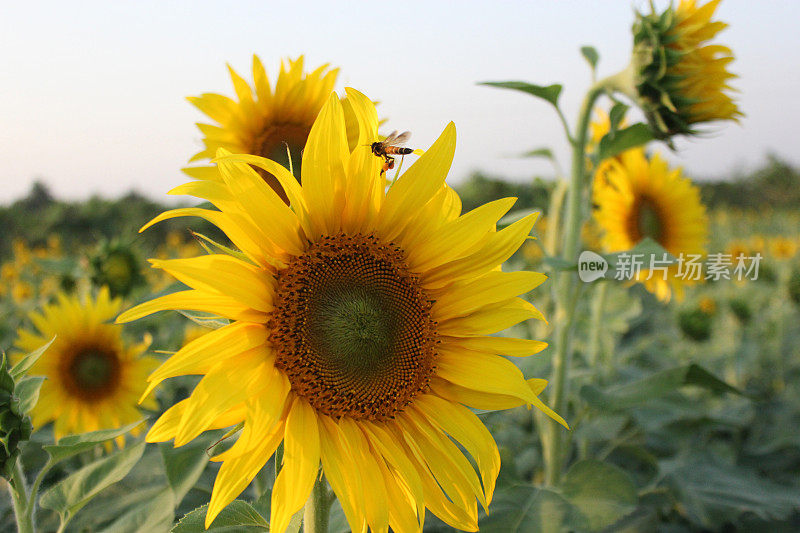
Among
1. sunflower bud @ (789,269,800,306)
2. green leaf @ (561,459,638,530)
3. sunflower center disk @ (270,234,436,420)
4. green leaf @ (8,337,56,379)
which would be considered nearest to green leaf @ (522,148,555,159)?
green leaf @ (561,459,638,530)

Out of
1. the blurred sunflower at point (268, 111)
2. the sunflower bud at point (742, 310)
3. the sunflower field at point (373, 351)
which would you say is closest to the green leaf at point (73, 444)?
the sunflower field at point (373, 351)

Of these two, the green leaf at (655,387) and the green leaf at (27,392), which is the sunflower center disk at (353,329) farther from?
the green leaf at (655,387)

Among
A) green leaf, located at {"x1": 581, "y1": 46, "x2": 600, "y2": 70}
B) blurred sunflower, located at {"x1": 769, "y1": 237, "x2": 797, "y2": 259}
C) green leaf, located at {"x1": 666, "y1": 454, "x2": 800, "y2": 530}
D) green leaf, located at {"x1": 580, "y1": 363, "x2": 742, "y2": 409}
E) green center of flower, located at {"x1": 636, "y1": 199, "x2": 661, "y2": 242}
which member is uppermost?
green leaf, located at {"x1": 581, "y1": 46, "x2": 600, "y2": 70}

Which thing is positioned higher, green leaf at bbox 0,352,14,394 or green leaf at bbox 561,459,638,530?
green leaf at bbox 0,352,14,394

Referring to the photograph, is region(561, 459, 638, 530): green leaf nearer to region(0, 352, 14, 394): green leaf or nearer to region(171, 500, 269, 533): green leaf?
region(171, 500, 269, 533): green leaf

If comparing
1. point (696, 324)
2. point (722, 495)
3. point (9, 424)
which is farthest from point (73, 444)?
point (696, 324)

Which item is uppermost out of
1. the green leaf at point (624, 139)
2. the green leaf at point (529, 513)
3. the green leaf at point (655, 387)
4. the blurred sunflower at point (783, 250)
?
the green leaf at point (624, 139)
